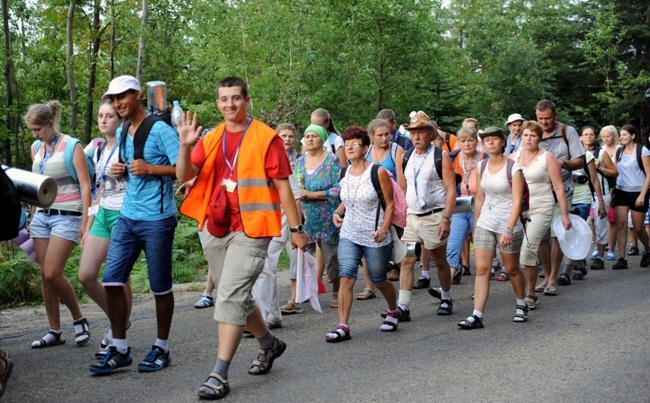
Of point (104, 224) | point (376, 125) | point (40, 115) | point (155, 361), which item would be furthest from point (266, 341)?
point (376, 125)

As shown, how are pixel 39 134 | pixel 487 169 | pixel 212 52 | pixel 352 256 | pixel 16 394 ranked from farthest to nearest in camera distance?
pixel 212 52
pixel 487 169
pixel 352 256
pixel 39 134
pixel 16 394

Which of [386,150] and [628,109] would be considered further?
[628,109]

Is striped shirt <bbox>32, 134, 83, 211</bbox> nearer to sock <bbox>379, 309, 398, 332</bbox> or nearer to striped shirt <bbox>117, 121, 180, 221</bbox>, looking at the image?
striped shirt <bbox>117, 121, 180, 221</bbox>

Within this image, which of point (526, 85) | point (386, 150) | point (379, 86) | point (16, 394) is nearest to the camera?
point (16, 394)

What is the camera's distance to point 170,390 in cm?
565

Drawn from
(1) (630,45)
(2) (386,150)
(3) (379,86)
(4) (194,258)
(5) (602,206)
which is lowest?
(4) (194,258)

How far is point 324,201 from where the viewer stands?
29.3 feet

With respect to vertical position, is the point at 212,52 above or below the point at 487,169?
above

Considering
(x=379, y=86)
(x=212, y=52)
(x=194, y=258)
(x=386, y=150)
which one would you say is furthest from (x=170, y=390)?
(x=212, y=52)

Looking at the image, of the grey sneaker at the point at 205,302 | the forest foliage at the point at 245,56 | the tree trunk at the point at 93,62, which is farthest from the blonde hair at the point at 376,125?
the tree trunk at the point at 93,62

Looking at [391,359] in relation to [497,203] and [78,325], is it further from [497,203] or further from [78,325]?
[78,325]

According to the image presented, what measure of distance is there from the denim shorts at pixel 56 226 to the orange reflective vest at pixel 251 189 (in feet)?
5.29

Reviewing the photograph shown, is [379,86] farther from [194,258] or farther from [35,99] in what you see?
[194,258]

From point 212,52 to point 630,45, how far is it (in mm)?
26676
